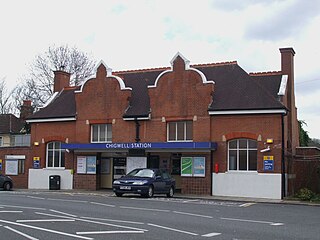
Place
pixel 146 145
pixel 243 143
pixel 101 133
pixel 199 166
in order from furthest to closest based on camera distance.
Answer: pixel 101 133
pixel 146 145
pixel 199 166
pixel 243 143

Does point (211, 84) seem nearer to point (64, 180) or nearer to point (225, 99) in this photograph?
point (225, 99)

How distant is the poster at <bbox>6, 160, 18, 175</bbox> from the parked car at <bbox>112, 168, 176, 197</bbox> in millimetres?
13949

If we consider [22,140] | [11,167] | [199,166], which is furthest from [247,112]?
[22,140]

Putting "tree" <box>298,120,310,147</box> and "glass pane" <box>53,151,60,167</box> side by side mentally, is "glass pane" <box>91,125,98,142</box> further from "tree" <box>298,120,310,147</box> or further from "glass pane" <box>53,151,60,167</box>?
"tree" <box>298,120,310,147</box>

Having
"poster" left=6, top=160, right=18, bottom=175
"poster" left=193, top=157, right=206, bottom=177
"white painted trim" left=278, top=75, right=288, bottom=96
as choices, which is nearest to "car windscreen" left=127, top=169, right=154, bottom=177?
"poster" left=193, top=157, right=206, bottom=177

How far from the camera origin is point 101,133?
105 ft

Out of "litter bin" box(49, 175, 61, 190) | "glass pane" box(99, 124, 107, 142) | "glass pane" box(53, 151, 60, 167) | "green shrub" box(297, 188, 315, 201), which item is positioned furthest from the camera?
"glass pane" box(53, 151, 60, 167)

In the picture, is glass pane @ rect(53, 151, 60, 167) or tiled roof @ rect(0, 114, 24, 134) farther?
tiled roof @ rect(0, 114, 24, 134)

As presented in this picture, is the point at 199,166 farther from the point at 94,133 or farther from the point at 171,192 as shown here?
the point at 94,133

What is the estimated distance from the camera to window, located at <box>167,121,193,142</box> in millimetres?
29156

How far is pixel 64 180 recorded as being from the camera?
107 ft

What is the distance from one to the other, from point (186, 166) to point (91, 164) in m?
6.71

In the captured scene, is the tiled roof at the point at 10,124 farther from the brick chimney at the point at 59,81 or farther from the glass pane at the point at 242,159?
the glass pane at the point at 242,159

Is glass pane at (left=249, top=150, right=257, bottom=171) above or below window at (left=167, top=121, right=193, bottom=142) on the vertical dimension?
below
